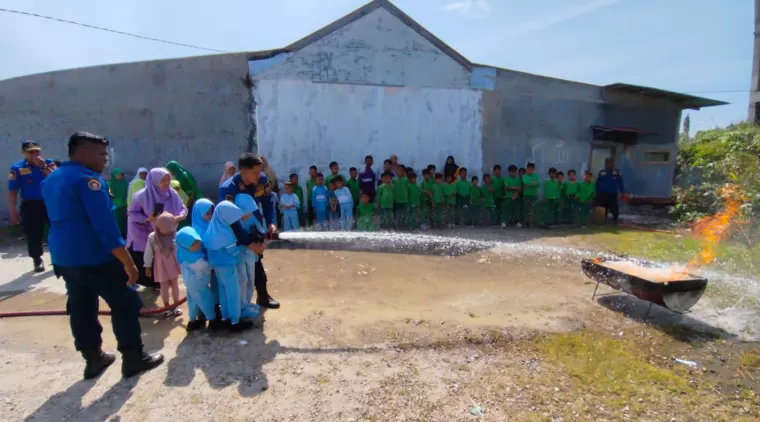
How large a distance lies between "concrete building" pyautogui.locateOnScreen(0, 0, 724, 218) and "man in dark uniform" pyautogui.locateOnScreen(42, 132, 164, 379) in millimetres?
7325

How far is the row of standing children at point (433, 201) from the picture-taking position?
9.26 m

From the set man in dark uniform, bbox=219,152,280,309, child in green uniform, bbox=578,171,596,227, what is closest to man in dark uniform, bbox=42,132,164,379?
man in dark uniform, bbox=219,152,280,309

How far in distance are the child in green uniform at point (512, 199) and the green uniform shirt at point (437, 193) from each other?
6.29 ft

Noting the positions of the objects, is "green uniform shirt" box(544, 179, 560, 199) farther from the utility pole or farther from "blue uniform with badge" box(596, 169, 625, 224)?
the utility pole

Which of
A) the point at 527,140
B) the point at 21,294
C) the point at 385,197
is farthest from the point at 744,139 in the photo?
the point at 21,294

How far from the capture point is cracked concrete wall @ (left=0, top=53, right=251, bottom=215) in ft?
31.7

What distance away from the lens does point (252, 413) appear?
9.46 ft

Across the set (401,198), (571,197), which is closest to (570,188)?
(571,197)

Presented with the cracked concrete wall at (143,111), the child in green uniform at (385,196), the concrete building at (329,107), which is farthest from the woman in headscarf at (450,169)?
the cracked concrete wall at (143,111)

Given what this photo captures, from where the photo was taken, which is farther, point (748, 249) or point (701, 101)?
point (701, 101)

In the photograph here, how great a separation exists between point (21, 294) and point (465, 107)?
33.6 ft

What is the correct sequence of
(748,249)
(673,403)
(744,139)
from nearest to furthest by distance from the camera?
(673,403)
(748,249)
(744,139)

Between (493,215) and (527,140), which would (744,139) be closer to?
(527,140)

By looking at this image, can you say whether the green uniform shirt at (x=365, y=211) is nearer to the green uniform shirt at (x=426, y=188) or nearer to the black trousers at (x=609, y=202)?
the green uniform shirt at (x=426, y=188)
